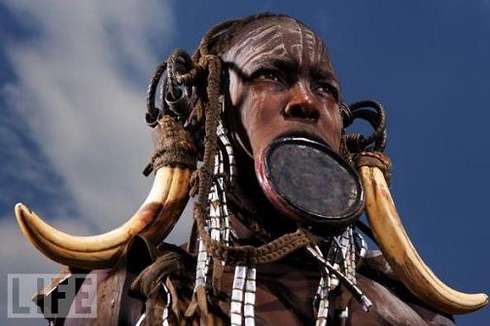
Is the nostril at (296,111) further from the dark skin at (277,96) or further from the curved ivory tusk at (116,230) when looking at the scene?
the curved ivory tusk at (116,230)

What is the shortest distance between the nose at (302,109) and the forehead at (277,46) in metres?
0.11

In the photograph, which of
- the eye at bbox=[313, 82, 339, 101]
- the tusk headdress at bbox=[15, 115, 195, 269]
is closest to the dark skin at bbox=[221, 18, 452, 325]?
the eye at bbox=[313, 82, 339, 101]

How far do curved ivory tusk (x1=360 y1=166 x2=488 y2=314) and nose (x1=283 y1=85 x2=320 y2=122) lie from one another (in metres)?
0.29

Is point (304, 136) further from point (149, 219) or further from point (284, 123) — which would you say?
point (149, 219)

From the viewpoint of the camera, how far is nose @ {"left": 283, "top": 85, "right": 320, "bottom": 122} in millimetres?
1794

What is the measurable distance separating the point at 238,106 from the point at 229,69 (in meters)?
0.12

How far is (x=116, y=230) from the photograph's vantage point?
5.89 feet

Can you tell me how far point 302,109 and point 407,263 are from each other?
0.40 m

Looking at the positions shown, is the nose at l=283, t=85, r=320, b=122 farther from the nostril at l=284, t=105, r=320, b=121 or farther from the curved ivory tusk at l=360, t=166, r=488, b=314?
the curved ivory tusk at l=360, t=166, r=488, b=314

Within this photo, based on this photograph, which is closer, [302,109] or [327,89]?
[302,109]

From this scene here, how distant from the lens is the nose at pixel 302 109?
5.89 feet

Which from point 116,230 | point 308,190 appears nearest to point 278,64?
point 308,190

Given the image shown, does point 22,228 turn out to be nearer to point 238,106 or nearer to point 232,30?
point 238,106

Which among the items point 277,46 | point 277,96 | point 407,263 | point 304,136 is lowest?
point 407,263
